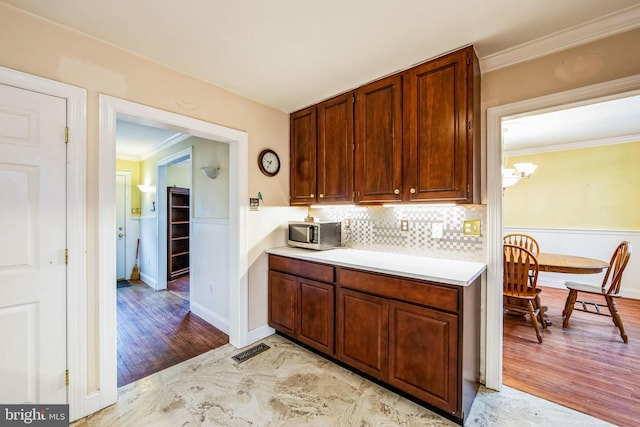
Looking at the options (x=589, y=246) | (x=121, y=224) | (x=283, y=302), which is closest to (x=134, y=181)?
(x=121, y=224)

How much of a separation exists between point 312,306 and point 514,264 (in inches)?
89.3

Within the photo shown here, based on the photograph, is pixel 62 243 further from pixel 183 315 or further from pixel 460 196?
pixel 460 196

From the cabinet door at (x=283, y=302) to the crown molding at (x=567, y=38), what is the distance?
2.46 meters

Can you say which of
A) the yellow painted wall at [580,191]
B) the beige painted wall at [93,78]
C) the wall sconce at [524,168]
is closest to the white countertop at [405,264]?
the beige painted wall at [93,78]

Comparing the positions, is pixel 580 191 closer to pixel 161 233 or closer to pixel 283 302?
pixel 283 302

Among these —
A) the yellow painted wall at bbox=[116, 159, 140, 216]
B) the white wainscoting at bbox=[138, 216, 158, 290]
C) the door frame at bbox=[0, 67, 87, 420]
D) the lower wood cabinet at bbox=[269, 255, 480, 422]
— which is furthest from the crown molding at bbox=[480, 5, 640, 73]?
the yellow painted wall at bbox=[116, 159, 140, 216]

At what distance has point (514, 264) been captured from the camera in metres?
2.90

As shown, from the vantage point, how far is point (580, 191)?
4.53 m

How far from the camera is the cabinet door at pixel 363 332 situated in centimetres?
195

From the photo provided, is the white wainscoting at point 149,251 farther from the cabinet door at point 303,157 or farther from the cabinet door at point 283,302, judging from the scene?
the cabinet door at point 303,157

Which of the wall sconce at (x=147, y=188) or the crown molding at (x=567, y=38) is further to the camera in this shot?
the wall sconce at (x=147, y=188)

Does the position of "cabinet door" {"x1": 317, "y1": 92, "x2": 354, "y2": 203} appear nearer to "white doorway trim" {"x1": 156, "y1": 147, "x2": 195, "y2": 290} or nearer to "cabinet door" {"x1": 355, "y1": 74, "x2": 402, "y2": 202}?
"cabinet door" {"x1": 355, "y1": 74, "x2": 402, "y2": 202}

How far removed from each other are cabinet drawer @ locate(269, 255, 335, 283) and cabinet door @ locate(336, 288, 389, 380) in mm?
180

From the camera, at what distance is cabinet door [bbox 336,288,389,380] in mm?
1946
